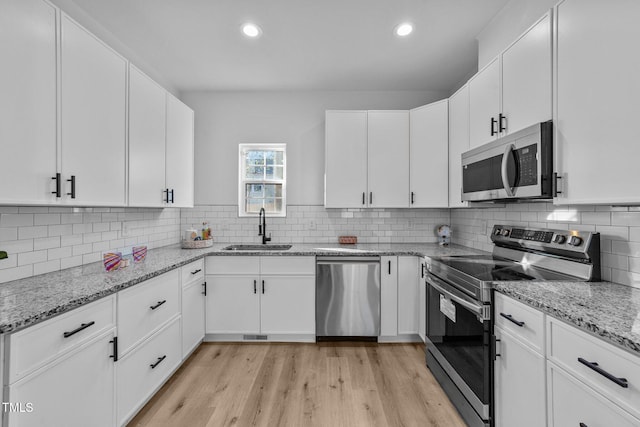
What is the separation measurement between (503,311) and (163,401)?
7.37 feet

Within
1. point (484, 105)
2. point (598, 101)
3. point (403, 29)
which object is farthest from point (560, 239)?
point (403, 29)

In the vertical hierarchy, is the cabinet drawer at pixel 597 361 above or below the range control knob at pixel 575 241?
below

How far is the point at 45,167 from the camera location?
4.75ft

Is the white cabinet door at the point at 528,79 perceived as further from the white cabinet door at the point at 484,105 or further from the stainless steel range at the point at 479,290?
the stainless steel range at the point at 479,290

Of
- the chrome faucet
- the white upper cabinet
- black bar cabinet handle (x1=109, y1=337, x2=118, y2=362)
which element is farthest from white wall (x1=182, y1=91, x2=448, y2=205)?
black bar cabinet handle (x1=109, y1=337, x2=118, y2=362)

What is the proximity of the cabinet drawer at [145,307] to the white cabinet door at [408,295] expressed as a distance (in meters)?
2.01

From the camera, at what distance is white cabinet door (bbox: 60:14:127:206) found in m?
1.57

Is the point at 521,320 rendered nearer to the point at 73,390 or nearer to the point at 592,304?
the point at 592,304

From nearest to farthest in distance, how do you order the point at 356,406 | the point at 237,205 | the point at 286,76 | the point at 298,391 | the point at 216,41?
the point at 356,406, the point at 298,391, the point at 216,41, the point at 286,76, the point at 237,205

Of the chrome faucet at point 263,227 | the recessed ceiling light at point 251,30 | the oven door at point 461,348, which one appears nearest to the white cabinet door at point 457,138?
the oven door at point 461,348

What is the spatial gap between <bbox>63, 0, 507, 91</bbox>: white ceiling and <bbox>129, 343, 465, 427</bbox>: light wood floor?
110 inches

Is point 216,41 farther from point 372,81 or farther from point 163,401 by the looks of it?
point 163,401

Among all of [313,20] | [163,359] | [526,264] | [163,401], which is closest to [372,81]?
[313,20]

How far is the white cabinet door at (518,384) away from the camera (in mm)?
1275
